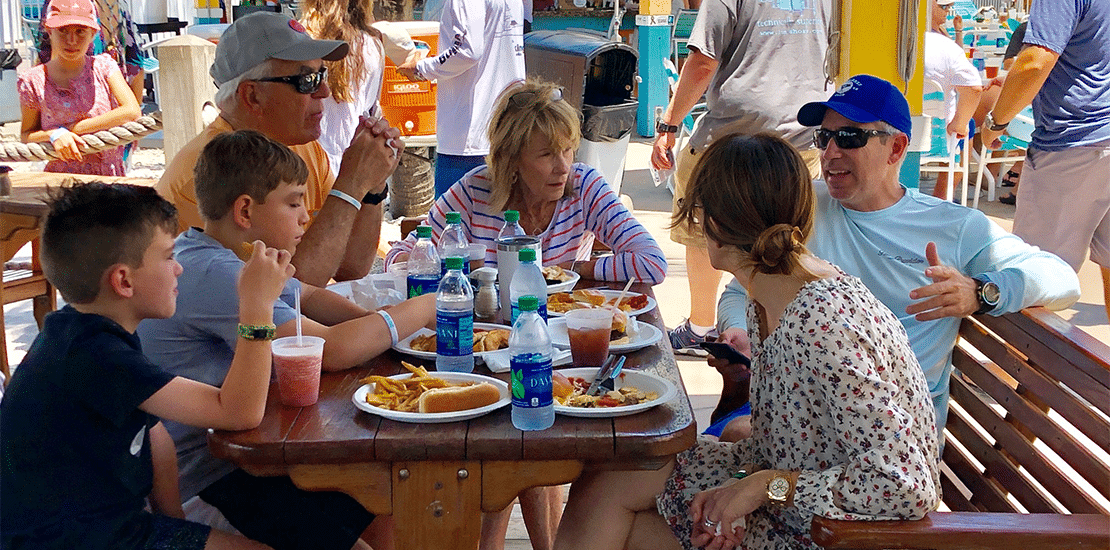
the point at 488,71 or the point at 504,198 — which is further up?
the point at 488,71

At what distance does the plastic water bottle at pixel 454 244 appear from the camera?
107 inches

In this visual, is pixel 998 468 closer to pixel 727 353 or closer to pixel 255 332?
pixel 727 353

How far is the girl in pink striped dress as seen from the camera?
323cm

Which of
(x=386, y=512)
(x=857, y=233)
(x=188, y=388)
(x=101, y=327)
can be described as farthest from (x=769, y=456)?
(x=101, y=327)

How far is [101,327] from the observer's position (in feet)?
5.76

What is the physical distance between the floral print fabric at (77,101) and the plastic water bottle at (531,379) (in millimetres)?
4205

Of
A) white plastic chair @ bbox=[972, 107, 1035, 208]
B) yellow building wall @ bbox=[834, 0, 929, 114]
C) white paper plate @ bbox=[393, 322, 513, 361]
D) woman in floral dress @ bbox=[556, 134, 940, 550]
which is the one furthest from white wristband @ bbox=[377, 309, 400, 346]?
white plastic chair @ bbox=[972, 107, 1035, 208]

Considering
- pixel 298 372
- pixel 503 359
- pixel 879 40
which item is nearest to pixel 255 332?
pixel 298 372

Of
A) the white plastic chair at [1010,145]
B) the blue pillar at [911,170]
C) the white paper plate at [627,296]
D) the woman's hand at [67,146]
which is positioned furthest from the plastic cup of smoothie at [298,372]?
the white plastic chair at [1010,145]

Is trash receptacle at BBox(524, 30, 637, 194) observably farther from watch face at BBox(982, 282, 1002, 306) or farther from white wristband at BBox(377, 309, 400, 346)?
white wristband at BBox(377, 309, 400, 346)

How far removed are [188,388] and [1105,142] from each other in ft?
13.3

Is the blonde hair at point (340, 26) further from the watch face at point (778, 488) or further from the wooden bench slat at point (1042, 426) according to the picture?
the watch face at point (778, 488)

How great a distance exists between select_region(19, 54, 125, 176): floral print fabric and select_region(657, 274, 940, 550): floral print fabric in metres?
4.42

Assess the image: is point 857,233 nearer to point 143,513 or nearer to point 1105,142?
point 143,513
